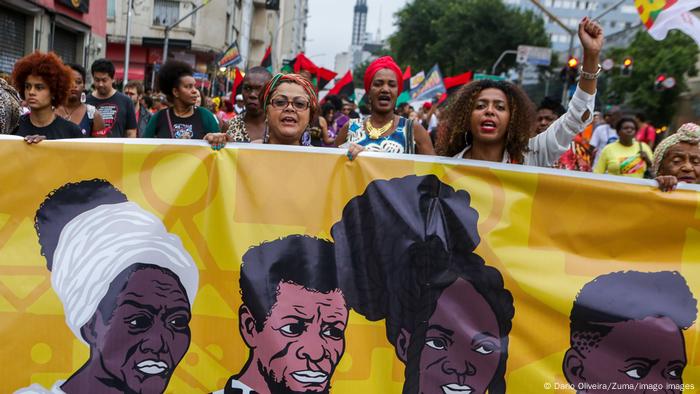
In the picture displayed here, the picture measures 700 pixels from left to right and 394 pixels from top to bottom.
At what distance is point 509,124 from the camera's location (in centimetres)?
358

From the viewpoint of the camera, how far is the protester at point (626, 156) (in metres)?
8.17

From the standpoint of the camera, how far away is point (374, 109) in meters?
4.78

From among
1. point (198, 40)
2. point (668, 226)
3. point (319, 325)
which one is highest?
point (198, 40)

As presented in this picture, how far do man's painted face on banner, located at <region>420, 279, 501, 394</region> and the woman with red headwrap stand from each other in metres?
1.45

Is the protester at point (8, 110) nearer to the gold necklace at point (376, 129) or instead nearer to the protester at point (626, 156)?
the gold necklace at point (376, 129)

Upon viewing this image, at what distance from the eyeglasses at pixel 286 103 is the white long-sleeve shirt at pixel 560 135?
0.82m

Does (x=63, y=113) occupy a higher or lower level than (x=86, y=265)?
higher

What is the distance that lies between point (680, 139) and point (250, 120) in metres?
2.87

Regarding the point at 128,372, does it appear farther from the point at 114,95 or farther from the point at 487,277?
the point at 114,95

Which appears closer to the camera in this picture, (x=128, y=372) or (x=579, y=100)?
(x=128, y=372)

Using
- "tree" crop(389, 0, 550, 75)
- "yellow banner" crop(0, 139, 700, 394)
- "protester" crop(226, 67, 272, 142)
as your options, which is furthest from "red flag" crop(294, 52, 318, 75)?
"tree" crop(389, 0, 550, 75)

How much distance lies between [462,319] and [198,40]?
36669 millimetres

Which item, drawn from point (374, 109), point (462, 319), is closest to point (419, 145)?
point (374, 109)

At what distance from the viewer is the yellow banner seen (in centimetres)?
317
